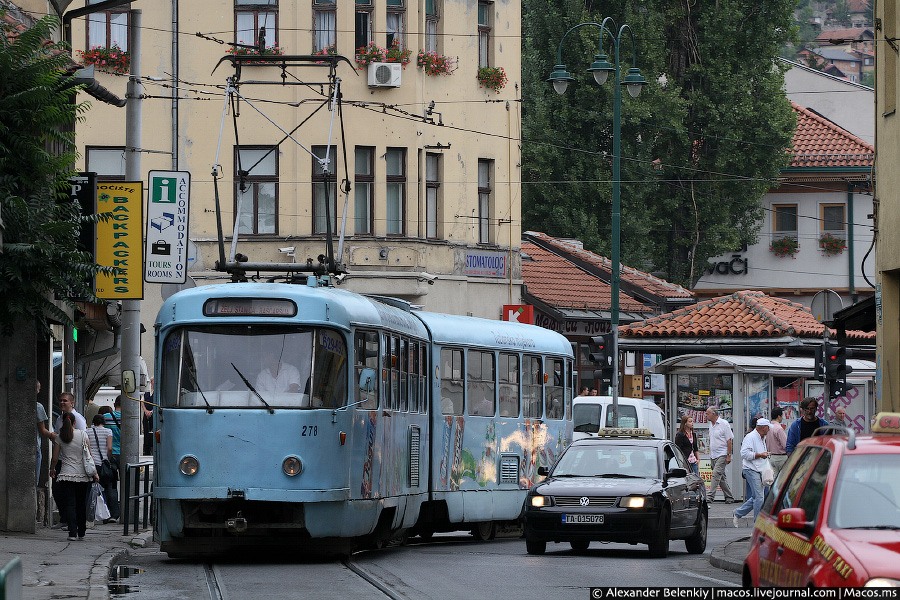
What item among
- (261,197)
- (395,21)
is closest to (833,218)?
(395,21)

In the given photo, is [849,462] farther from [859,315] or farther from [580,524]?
[859,315]

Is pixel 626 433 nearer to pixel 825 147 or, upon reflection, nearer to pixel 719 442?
pixel 719 442

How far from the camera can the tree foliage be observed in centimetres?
5644

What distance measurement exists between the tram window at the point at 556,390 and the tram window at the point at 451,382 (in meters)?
3.37

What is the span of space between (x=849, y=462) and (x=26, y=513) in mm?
13677

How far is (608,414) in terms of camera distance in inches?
1364

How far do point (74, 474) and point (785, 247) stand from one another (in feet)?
146

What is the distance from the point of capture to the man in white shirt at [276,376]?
59.4 ft

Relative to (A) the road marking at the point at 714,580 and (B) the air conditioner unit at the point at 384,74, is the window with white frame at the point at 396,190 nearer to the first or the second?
(B) the air conditioner unit at the point at 384,74

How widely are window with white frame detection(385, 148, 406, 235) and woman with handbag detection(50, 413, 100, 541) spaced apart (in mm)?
19622

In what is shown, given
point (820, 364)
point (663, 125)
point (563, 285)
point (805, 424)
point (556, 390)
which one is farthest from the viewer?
point (663, 125)

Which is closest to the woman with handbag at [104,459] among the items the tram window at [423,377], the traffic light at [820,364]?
the tram window at [423,377]

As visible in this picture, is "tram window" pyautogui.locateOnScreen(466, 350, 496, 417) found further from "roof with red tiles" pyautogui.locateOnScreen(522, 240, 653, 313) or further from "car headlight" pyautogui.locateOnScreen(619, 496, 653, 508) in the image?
"roof with red tiles" pyautogui.locateOnScreen(522, 240, 653, 313)

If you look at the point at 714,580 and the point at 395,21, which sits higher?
the point at 395,21
